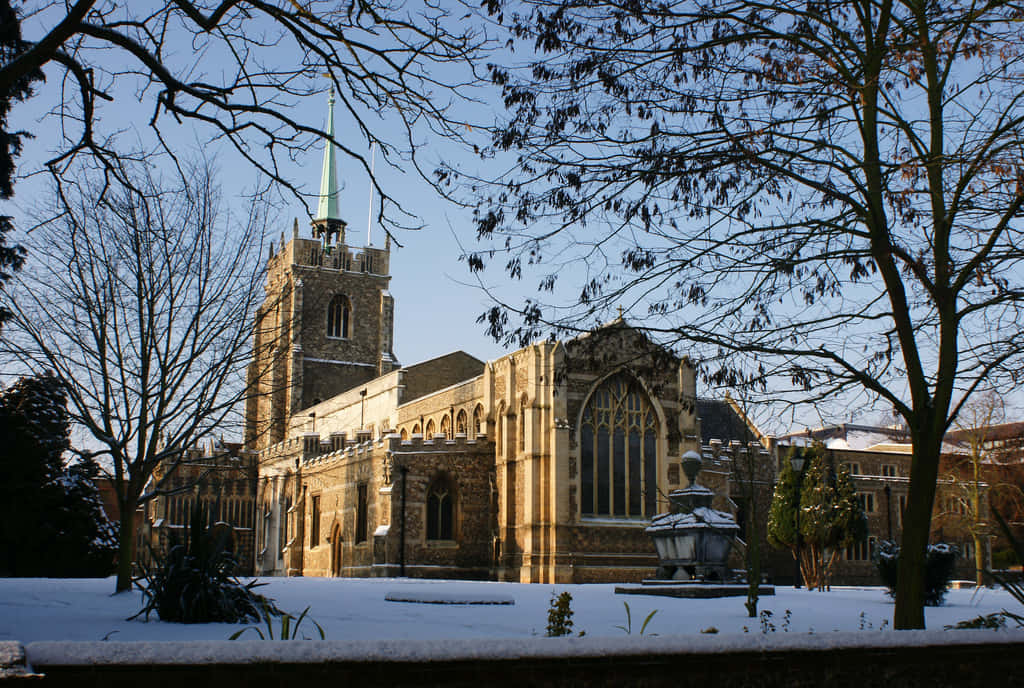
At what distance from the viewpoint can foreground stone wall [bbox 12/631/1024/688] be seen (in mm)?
5129

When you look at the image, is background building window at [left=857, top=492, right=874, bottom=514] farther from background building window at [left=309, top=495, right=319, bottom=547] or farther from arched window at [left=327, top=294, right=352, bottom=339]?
arched window at [left=327, top=294, right=352, bottom=339]

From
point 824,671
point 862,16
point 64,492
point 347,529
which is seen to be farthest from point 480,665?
point 347,529

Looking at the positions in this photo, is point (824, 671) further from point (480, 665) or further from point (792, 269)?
point (792, 269)

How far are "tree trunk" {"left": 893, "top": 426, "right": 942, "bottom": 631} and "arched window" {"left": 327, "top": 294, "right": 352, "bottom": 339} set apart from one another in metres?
56.4

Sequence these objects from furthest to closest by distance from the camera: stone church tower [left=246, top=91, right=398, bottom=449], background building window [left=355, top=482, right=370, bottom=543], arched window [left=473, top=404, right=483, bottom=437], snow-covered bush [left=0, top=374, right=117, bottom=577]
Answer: stone church tower [left=246, top=91, right=398, bottom=449] → arched window [left=473, top=404, right=483, bottom=437] → background building window [left=355, top=482, right=370, bottom=543] → snow-covered bush [left=0, top=374, right=117, bottom=577]

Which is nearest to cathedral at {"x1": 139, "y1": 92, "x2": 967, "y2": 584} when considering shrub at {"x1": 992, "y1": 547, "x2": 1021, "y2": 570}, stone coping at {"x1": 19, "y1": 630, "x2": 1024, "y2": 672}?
shrub at {"x1": 992, "y1": 547, "x2": 1021, "y2": 570}

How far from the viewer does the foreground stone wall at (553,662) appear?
16.8ft

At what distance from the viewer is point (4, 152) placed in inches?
535

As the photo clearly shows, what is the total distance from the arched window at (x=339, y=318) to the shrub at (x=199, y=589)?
53.9 metres

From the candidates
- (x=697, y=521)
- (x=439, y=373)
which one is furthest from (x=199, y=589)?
(x=439, y=373)

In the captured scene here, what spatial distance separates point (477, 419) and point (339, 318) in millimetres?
29633

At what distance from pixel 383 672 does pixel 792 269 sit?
6438 mm

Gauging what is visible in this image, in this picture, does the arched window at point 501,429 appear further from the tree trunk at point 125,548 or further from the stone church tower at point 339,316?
the stone church tower at point 339,316

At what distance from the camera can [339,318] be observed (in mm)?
64812
